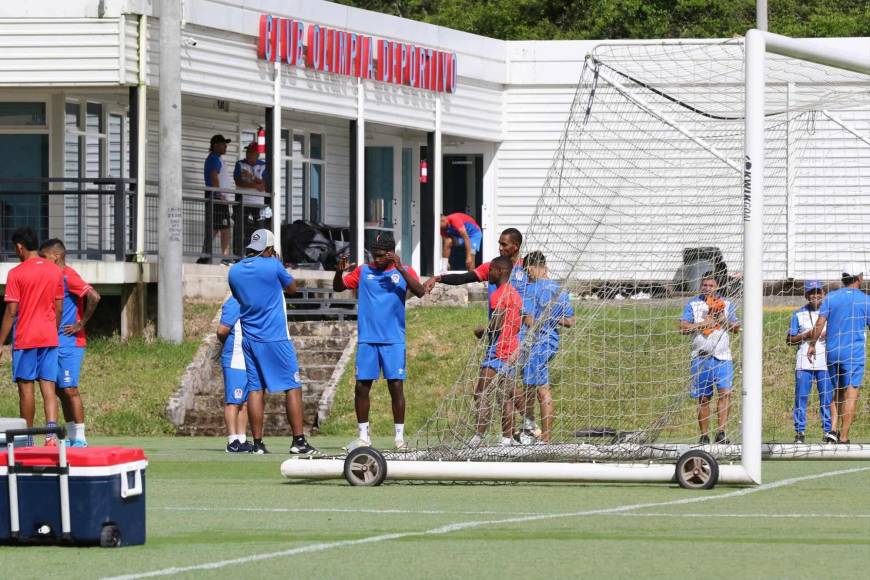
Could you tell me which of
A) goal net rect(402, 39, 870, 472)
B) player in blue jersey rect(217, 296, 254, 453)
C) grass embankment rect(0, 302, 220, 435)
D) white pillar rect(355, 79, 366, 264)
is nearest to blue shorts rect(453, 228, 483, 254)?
white pillar rect(355, 79, 366, 264)

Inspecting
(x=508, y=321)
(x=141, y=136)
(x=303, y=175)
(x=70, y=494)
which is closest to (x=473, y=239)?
(x=303, y=175)

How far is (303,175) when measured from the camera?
31766mm

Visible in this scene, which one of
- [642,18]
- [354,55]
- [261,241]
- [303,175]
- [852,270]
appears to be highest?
[642,18]

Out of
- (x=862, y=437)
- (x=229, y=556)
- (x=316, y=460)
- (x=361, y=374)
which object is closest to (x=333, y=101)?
(x=862, y=437)

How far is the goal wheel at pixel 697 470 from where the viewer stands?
11.7 metres

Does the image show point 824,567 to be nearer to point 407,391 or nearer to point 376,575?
point 376,575

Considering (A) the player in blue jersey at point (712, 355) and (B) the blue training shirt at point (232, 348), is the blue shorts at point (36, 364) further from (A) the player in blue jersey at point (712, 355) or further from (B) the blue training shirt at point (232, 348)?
(A) the player in blue jersey at point (712, 355)

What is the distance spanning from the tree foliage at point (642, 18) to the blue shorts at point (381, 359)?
2976 cm

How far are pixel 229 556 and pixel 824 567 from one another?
8.89ft

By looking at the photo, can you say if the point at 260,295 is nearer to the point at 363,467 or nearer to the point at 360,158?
the point at 363,467

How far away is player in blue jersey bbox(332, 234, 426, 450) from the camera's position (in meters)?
Result: 15.0

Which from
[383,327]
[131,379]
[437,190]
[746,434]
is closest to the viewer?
[746,434]

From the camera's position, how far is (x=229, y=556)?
8320mm

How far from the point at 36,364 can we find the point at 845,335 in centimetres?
751
